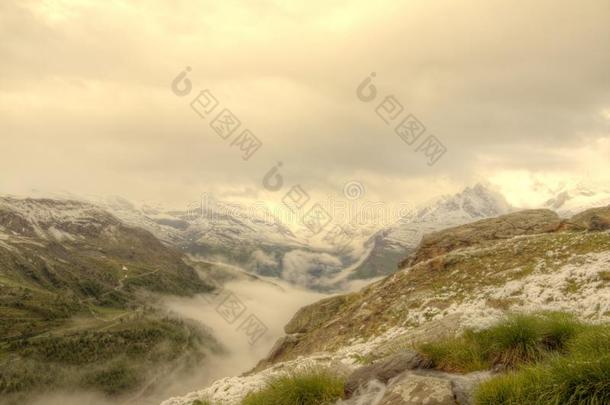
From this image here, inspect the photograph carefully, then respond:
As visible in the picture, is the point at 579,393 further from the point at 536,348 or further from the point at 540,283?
the point at 540,283

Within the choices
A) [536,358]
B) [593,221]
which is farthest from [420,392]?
[593,221]

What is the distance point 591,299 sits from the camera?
22453 mm

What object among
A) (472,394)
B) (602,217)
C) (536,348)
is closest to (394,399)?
(472,394)

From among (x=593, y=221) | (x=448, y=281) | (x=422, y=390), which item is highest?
(x=422, y=390)

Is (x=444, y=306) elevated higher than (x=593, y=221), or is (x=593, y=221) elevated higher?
(x=444, y=306)

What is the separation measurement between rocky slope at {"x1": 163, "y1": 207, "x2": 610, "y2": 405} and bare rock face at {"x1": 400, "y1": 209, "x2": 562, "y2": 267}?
17 centimetres

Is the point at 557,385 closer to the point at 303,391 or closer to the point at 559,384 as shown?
the point at 559,384

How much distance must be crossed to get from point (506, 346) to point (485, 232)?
43.2 m

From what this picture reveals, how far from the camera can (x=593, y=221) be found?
1863 inches

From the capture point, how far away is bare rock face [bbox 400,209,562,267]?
2057 inches

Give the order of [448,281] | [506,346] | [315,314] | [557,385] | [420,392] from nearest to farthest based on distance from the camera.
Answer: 1. [557,385]
2. [420,392]
3. [506,346]
4. [448,281]
5. [315,314]

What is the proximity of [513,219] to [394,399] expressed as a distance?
52.5m

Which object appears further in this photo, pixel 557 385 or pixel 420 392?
pixel 420 392

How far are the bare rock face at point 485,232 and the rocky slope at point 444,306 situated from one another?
A: 168mm
